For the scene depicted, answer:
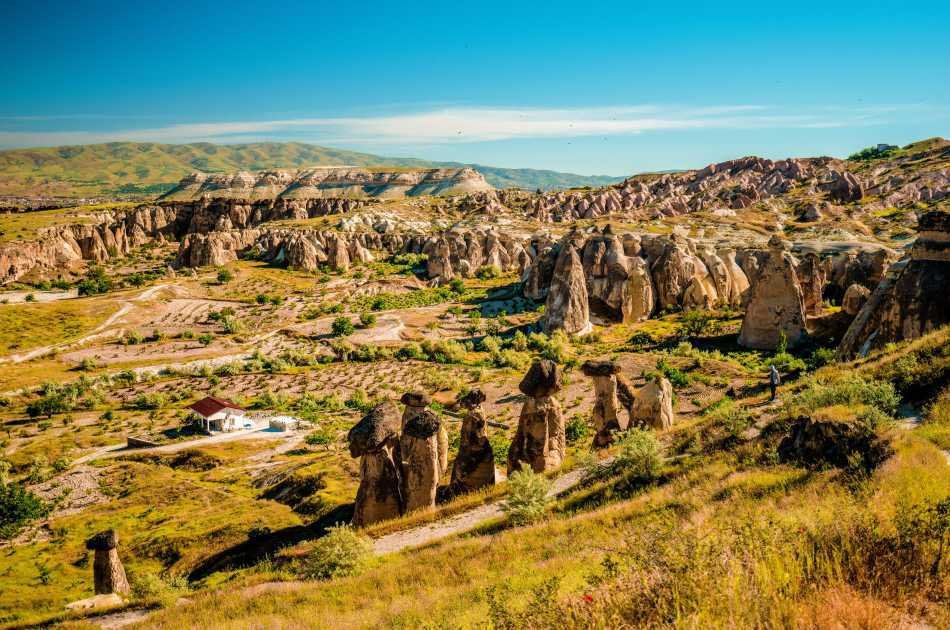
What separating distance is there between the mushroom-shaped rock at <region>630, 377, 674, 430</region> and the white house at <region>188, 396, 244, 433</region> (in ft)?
81.2

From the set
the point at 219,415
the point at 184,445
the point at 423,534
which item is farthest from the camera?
the point at 219,415

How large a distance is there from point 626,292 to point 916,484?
4008 centimetres

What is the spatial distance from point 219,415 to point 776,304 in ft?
111

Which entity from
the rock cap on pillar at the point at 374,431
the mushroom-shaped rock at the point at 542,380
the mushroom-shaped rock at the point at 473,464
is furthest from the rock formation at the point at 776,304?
the rock cap on pillar at the point at 374,431

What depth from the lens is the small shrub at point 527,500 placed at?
11.4m

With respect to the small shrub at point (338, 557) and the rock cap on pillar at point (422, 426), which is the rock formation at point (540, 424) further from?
the small shrub at point (338, 557)

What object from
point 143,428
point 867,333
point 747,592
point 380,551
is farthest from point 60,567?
point 867,333

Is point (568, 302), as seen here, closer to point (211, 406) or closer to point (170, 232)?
point (211, 406)

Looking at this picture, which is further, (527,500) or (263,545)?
(263,545)

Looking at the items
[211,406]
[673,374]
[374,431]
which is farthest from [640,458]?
[211,406]

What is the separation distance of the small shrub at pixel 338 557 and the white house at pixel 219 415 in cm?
2495

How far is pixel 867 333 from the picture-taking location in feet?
73.3

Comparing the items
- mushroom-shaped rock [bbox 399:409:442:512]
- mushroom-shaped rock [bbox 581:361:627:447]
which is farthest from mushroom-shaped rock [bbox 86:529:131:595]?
mushroom-shaped rock [bbox 581:361:627:447]

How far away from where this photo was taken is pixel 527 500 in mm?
11906
